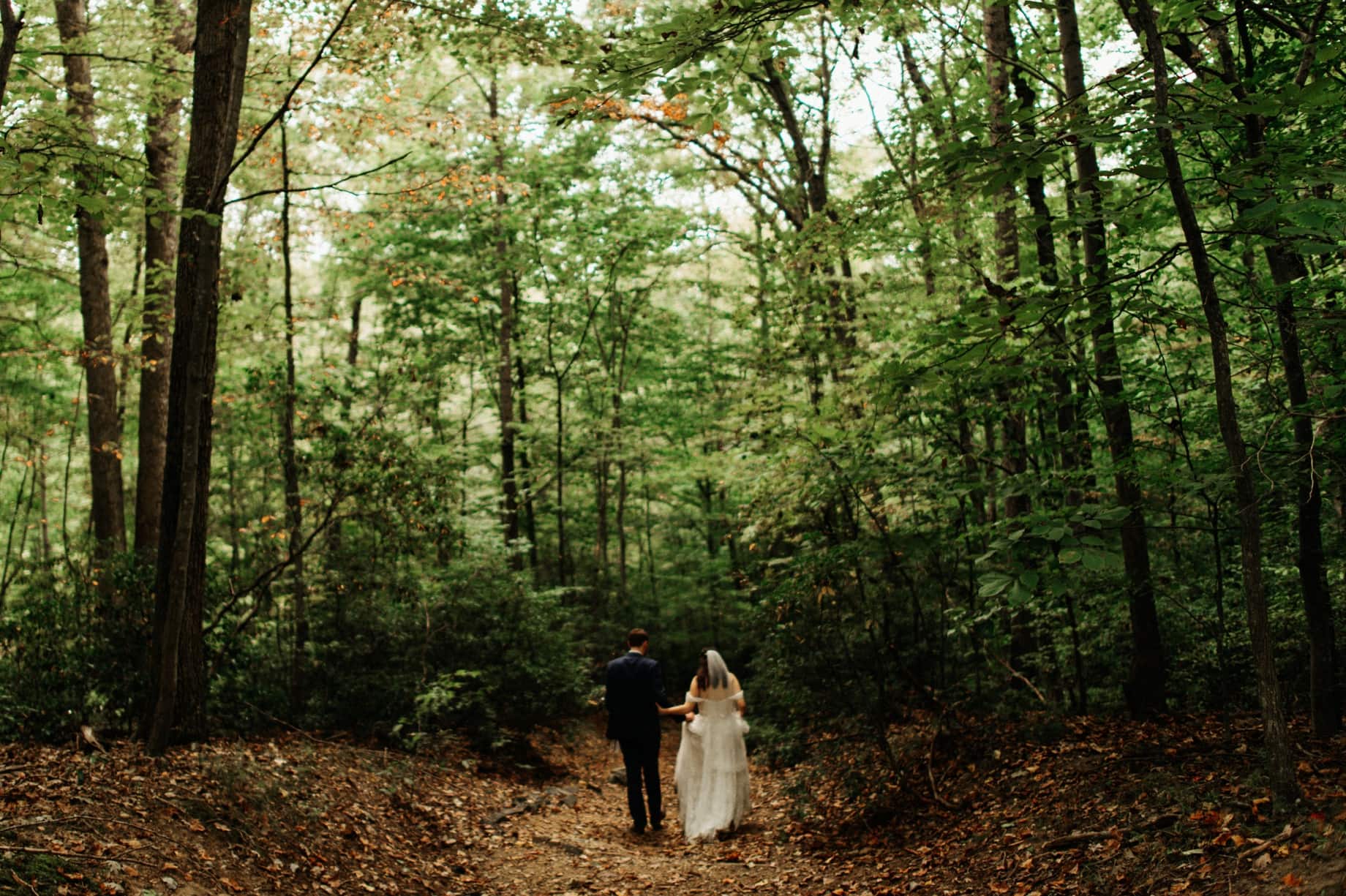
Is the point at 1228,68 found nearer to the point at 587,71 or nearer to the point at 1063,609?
Result: the point at 587,71

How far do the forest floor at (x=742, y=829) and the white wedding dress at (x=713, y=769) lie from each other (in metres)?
0.25

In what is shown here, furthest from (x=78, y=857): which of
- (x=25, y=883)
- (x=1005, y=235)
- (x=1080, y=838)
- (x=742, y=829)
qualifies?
(x=1005, y=235)

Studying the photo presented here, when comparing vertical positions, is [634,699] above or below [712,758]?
above

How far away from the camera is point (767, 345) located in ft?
40.0

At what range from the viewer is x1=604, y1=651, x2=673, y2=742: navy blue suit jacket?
8398 millimetres

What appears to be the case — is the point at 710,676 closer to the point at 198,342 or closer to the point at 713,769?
the point at 713,769

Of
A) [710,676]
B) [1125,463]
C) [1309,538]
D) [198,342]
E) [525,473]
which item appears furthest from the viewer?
[525,473]

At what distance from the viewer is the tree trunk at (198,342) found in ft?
21.5

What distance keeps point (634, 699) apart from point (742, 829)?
5.39 ft

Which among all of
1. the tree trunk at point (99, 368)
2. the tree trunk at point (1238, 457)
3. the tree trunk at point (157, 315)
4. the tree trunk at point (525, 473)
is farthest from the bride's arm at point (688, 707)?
the tree trunk at point (525, 473)

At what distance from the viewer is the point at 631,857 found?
7516mm

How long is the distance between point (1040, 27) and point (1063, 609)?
7.53 metres

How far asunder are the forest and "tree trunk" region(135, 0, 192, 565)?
69 millimetres

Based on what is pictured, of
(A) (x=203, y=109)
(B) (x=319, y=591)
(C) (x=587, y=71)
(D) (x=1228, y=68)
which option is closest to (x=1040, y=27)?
(D) (x=1228, y=68)
